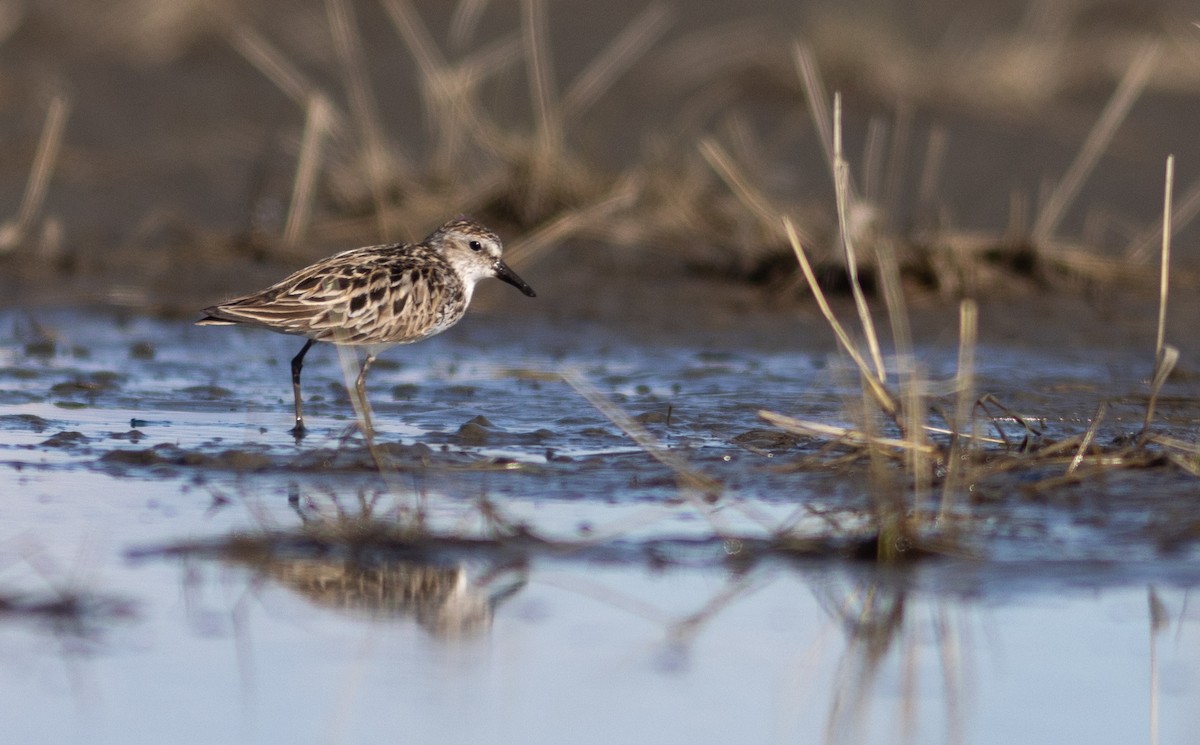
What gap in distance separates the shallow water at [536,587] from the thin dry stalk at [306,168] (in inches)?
100

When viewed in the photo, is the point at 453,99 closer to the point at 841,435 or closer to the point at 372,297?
the point at 372,297

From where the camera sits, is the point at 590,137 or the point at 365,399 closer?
the point at 365,399

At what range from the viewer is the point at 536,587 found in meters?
5.50

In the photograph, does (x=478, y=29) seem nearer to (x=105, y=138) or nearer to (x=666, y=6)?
(x=666, y=6)

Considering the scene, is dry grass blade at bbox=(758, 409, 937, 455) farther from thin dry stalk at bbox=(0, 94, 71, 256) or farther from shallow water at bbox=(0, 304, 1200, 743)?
thin dry stalk at bbox=(0, 94, 71, 256)

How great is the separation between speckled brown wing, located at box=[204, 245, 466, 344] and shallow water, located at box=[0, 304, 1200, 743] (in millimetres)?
409

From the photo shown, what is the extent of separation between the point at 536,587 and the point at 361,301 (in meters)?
3.11

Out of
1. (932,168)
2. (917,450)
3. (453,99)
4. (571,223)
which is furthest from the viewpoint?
(453,99)

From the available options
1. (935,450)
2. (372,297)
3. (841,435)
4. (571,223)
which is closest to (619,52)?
(571,223)

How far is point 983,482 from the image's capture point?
6.67m

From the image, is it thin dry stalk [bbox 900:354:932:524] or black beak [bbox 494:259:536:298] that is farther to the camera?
black beak [bbox 494:259:536:298]

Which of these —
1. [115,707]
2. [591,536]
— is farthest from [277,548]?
[115,707]

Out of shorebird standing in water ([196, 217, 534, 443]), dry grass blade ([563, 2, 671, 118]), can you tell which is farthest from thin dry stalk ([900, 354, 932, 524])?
dry grass blade ([563, 2, 671, 118])

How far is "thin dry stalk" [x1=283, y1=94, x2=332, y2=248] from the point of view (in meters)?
10.7
